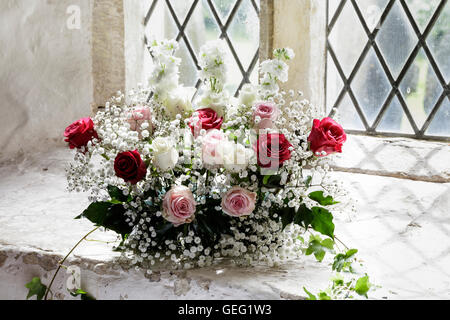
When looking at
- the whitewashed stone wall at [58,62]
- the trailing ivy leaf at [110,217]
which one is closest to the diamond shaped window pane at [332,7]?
the whitewashed stone wall at [58,62]

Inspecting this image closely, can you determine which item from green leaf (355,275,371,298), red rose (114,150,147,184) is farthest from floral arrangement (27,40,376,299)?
green leaf (355,275,371,298)

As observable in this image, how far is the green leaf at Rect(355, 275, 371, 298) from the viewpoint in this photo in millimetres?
1312

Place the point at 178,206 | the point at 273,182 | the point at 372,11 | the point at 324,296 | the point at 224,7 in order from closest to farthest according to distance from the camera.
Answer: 1. the point at 324,296
2. the point at 178,206
3. the point at 273,182
4. the point at 372,11
5. the point at 224,7

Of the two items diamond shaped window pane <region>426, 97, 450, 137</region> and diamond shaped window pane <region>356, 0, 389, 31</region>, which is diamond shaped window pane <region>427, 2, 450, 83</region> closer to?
diamond shaped window pane <region>426, 97, 450, 137</region>

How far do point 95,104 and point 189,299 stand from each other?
5.06 feet

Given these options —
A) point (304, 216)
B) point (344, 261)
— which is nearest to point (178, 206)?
point (304, 216)

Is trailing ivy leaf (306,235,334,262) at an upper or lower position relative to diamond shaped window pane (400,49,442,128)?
lower

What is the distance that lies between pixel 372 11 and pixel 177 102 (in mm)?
1252

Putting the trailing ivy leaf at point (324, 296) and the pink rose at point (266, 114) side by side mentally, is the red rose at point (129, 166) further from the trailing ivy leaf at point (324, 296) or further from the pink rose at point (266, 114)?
the trailing ivy leaf at point (324, 296)

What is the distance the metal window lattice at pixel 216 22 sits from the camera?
261 centimetres

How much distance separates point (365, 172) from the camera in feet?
7.55

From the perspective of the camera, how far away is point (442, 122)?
2.34 m

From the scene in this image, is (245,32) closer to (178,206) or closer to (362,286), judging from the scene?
(178,206)
